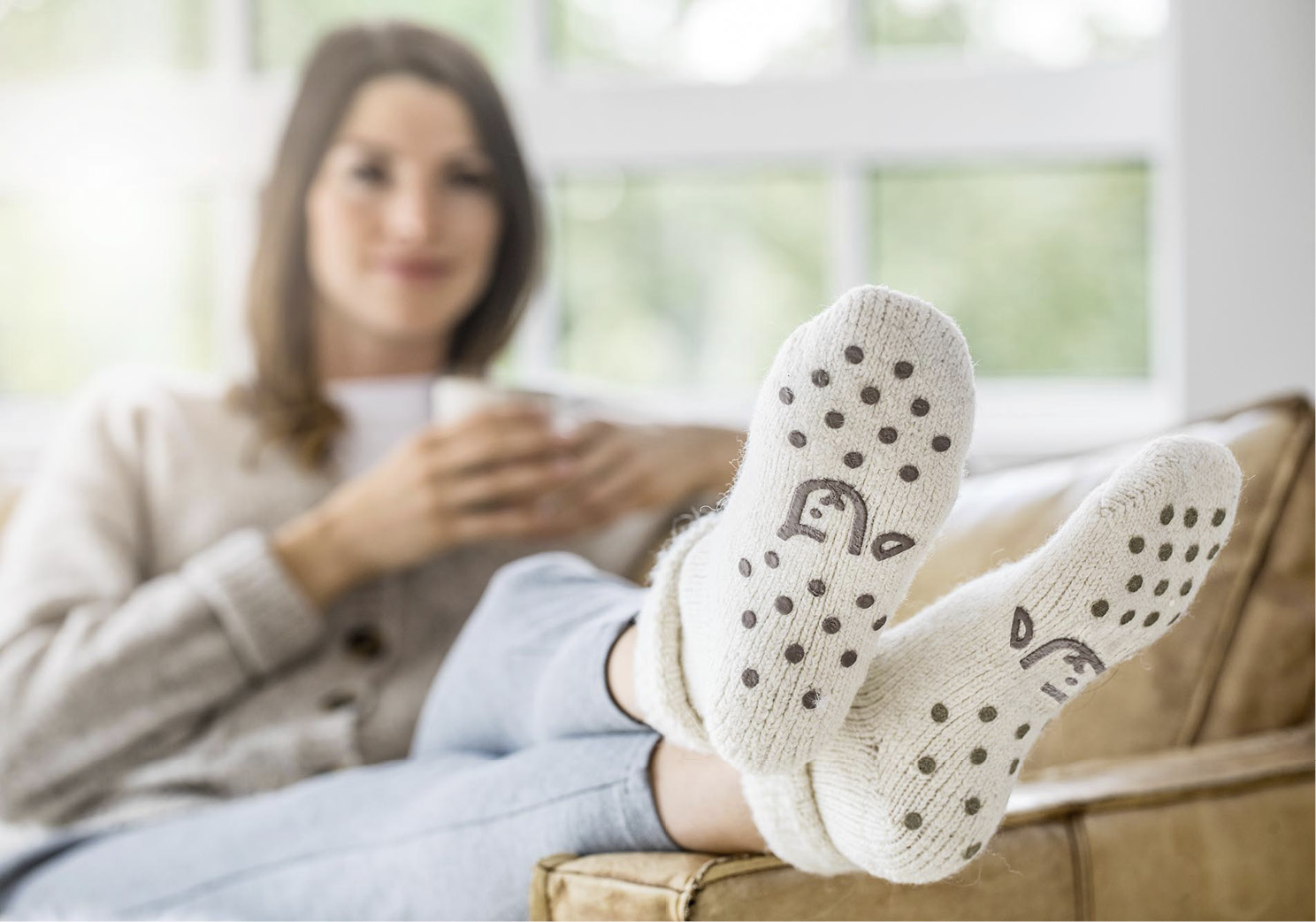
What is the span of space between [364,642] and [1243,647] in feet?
2.56

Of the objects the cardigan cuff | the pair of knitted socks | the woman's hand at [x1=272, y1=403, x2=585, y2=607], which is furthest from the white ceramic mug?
the pair of knitted socks

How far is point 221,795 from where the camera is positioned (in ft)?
3.67

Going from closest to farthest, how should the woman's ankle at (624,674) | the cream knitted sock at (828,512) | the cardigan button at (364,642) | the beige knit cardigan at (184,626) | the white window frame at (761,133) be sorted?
the cream knitted sock at (828,512) → the woman's ankle at (624,674) → the beige knit cardigan at (184,626) → the cardigan button at (364,642) → the white window frame at (761,133)

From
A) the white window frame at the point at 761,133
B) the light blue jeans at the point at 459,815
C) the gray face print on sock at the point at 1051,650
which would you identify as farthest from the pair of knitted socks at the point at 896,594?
the white window frame at the point at 761,133

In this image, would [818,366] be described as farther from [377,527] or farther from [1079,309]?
[1079,309]

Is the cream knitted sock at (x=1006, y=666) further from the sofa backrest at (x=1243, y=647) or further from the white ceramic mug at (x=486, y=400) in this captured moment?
the white ceramic mug at (x=486, y=400)

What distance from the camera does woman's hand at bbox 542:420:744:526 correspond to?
1.24 meters

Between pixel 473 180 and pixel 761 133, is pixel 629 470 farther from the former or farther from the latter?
pixel 761 133

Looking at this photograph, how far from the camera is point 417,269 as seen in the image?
140cm

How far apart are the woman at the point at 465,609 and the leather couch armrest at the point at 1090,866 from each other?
3 centimetres

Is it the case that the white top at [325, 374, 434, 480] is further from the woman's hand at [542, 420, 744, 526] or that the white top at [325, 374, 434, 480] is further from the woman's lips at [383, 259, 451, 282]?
the woman's hand at [542, 420, 744, 526]

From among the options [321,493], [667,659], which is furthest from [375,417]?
[667,659]

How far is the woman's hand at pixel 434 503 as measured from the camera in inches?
45.9

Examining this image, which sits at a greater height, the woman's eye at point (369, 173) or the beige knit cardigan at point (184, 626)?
the woman's eye at point (369, 173)
